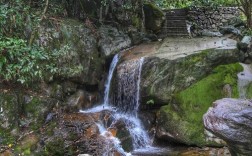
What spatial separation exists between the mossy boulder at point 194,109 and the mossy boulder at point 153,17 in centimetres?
496

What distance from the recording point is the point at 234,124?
3.67 meters

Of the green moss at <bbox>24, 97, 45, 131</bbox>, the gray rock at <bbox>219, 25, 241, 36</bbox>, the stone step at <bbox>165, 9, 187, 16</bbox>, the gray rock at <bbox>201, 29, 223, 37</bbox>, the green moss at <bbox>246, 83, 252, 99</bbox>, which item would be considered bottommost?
the green moss at <bbox>24, 97, 45, 131</bbox>

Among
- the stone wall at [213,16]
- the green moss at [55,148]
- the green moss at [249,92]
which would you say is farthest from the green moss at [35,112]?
the stone wall at [213,16]

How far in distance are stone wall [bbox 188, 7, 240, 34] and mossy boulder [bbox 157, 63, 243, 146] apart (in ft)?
25.0

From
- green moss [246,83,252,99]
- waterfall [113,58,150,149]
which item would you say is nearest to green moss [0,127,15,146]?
waterfall [113,58,150,149]

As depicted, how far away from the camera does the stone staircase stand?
12625 millimetres

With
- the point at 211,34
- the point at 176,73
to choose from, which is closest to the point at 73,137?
the point at 176,73

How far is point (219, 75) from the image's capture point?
7336mm

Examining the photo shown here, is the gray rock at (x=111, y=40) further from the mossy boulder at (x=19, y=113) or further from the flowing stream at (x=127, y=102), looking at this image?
the mossy boulder at (x=19, y=113)

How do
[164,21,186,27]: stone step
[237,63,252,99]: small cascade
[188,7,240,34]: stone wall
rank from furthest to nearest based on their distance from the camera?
[188,7,240,34]: stone wall, [164,21,186,27]: stone step, [237,63,252,99]: small cascade

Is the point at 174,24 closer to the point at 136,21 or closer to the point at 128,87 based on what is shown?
the point at 136,21

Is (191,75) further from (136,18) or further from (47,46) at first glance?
(136,18)

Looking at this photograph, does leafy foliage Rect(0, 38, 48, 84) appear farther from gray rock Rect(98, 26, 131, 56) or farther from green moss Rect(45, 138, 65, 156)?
gray rock Rect(98, 26, 131, 56)

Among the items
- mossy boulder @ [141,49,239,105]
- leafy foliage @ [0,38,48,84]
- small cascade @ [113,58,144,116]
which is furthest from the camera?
small cascade @ [113,58,144,116]
